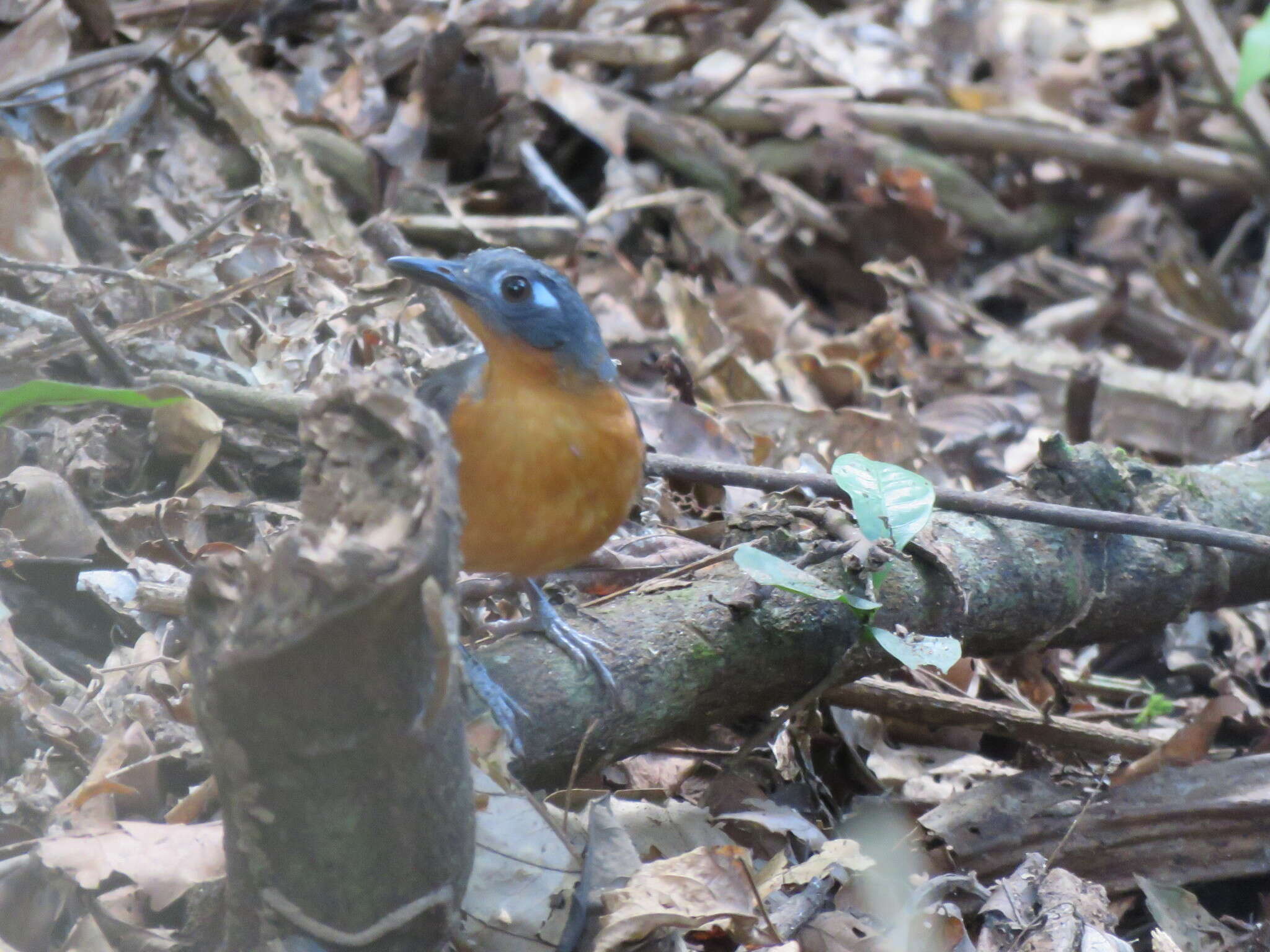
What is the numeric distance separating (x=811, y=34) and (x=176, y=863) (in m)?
7.93

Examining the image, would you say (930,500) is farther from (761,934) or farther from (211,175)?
(211,175)

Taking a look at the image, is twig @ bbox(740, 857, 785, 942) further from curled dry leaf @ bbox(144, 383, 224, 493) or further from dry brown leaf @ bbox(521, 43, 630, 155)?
dry brown leaf @ bbox(521, 43, 630, 155)

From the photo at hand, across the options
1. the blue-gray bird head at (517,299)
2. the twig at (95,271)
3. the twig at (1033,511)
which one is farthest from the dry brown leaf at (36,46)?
the twig at (1033,511)

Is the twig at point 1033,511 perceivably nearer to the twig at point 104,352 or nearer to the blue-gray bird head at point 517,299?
the blue-gray bird head at point 517,299

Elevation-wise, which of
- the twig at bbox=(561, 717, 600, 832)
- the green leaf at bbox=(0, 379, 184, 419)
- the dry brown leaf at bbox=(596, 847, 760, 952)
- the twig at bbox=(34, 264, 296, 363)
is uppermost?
the green leaf at bbox=(0, 379, 184, 419)

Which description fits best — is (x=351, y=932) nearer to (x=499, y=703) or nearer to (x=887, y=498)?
(x=499, y=703)

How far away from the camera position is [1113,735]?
4.19m

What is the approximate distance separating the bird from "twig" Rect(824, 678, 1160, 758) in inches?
45.7

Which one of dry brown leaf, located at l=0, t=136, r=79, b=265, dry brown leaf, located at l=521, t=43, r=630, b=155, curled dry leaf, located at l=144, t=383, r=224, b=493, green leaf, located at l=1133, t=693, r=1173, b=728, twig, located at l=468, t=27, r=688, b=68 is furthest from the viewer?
dry brown leaf, located at l=521, t=43, r=630, b=155

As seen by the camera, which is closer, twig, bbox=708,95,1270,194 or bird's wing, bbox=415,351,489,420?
bird's wing, bbox=415,351,489,420

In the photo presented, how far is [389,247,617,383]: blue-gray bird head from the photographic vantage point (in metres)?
3.53

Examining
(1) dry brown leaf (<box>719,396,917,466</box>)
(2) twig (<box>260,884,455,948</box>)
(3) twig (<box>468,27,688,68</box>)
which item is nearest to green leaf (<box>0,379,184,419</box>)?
(2) twig (<box>260,884,455,948</box>)

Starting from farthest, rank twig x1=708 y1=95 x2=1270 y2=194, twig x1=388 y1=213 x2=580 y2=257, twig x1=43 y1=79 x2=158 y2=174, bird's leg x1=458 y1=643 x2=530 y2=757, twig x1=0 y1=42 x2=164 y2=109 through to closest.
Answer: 1. twig x1=708 y1=95 x2=1270 y2=194
2. twig x1=388 y1=213 x2=580 y2=257
3. twig x1=0 y1=42 x2=164 y2=109
4. twig x1=43 y1=79 x2=158 y2=174
5. bird's leg x1=458 y1=643 x2=530 y2=757

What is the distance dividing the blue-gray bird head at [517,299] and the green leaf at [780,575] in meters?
0.79
